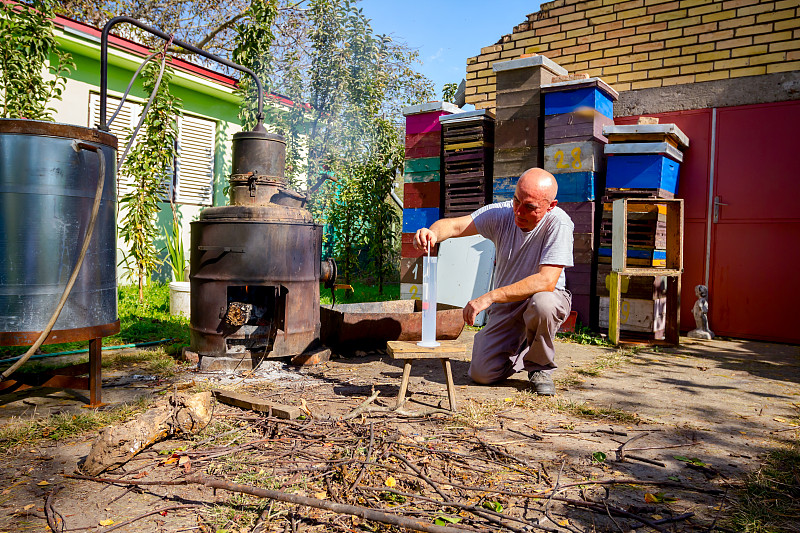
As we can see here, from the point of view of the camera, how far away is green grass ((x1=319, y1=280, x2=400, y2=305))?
824 centimetres

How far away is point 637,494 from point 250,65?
7674mm

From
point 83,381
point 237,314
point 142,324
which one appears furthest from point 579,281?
point 83,381

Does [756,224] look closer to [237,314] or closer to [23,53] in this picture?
[237,314]

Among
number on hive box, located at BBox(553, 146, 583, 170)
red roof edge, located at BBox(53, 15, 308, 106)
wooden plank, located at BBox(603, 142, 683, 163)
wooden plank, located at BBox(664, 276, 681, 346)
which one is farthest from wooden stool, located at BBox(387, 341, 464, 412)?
red roof edge, located at BBox(53, 15, 308, 106)

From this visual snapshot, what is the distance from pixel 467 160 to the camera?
705 cm

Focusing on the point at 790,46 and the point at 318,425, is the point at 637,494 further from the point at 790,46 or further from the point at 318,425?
the point at 790,46

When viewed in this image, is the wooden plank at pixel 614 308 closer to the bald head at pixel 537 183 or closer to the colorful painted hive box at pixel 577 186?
the colorful painted hive box at pixel 577 186

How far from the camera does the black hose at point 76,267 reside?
9.27ft

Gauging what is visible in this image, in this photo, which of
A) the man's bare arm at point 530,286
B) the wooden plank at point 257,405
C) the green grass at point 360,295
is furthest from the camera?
the green grass at point 360,295

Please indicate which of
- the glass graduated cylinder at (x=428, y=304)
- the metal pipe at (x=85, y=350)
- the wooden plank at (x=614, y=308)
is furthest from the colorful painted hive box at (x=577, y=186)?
the metal pipe at (x=85, y=350)

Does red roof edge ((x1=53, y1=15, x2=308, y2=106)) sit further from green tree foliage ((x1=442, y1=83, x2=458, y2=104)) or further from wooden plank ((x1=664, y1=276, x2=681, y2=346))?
wooden plank ((x1=664, y1=276, x2=681, y2=346))

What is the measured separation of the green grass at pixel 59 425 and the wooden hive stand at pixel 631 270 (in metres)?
4.74

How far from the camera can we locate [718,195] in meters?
6.33

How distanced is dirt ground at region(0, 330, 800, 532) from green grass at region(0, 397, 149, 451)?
0.08 m
